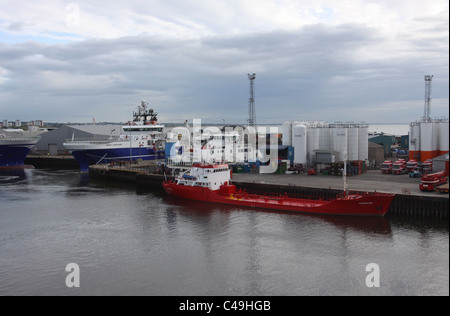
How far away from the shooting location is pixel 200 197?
108 ft

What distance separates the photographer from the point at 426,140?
38.5 meters

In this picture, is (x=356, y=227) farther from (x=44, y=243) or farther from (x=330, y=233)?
(x=44, y=243)

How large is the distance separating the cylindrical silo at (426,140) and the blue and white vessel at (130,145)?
117 feet

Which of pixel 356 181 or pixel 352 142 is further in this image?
pixel 352 142

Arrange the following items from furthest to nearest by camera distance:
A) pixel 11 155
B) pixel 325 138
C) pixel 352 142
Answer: pixel 11 155
pixel 325 138
pixel 352 142

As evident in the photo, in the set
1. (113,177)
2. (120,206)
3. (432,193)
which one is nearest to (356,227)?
(432,193)

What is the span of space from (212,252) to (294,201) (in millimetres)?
11058

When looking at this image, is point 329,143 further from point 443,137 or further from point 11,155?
point 11,155

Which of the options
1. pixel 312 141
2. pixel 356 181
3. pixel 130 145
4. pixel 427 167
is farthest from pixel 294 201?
pixel 130 145

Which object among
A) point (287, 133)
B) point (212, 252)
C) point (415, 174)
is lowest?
point (212, 252)

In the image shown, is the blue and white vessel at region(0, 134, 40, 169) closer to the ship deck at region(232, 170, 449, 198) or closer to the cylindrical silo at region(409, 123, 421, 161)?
the ship deck at region(232, 170, 449, 198)

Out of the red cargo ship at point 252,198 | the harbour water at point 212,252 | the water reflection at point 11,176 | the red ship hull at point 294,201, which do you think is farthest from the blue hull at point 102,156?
the harbour water at point 212,252

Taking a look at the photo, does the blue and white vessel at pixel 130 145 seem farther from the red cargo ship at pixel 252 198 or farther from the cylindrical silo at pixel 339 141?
the cylindrical silo at pixel 339 141
